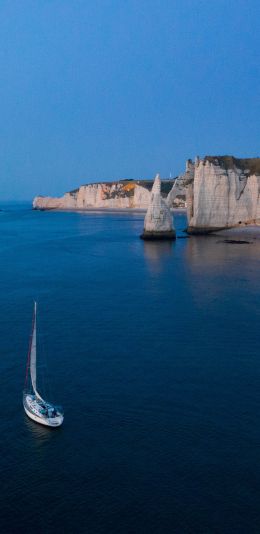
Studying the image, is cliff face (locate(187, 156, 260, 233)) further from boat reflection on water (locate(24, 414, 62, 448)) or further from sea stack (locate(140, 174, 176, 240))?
boat reflection on water (locate(24, 414, 62, 448))

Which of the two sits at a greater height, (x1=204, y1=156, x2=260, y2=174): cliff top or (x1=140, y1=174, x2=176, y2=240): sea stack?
(x1=204, y1=156, x2=260, y2=174): cliff top

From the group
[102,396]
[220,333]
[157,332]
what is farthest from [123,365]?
[220,333]

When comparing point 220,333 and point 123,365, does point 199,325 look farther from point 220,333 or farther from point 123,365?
point 123,365

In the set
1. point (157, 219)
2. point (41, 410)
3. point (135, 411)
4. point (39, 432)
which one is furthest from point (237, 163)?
point (39, 432)

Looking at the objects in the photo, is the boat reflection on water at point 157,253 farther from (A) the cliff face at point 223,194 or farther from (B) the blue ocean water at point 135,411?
(A) the cliff face at point 223,194

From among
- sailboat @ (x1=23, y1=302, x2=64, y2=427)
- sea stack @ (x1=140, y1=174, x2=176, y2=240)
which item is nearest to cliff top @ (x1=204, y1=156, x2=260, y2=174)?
sea stack @ (x1=140, y1=174, x2=176, y2=240)

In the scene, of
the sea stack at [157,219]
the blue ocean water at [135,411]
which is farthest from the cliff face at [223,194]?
the blue ocean water at [135,411]

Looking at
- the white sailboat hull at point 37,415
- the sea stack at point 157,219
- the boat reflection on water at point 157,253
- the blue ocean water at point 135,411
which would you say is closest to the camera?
the blue ocean water at point 135,411
